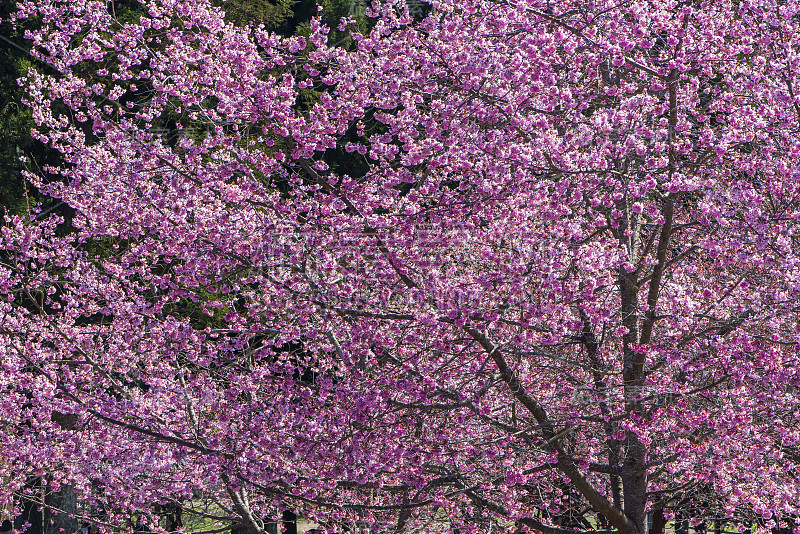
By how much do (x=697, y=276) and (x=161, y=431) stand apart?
5.51 metres

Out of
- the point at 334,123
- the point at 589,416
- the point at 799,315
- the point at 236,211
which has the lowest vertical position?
the point at 589,416

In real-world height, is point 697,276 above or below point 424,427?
above

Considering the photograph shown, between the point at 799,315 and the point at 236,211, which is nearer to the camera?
the point at 799,315

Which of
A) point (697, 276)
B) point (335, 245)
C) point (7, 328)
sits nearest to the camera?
point (335, 245)

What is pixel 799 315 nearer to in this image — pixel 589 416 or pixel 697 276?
pixel 589 416

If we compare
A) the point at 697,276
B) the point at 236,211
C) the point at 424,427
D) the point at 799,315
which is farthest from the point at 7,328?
the point at 799,315

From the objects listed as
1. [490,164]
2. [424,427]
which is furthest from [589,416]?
[490,164]

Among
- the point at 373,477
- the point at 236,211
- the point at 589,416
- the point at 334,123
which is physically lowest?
the point at 373,477

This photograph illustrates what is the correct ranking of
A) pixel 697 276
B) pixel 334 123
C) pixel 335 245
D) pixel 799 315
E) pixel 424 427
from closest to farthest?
pixel 799 315, pixel 335 245, pixel 334 123, pixel 424 427, pixel 697 276

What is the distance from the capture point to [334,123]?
6.91 metres

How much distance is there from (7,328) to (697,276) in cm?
832

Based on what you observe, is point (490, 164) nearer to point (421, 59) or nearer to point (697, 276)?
point (421, 59)

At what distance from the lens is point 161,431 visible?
23.5ft

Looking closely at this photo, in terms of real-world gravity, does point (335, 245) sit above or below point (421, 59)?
below
